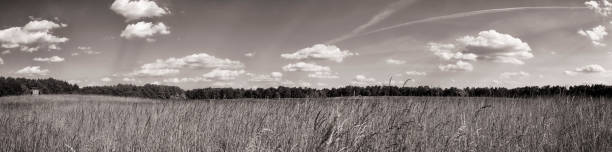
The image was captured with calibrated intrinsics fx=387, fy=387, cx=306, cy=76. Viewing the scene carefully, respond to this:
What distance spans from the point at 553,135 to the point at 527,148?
47.6 inches

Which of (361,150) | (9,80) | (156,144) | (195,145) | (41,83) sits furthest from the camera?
(41,83)

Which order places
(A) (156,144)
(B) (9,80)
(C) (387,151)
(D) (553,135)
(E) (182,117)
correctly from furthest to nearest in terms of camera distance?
(B) (9,80), (E) (182,117), (D) (553,135), (A) (156,144), (C) (387,151)

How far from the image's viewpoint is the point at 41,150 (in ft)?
17.9

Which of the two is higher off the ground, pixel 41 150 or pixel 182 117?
pixel 182 117

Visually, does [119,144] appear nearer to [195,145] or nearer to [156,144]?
[156,144]

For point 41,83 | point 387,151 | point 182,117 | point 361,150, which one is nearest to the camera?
point 361,150

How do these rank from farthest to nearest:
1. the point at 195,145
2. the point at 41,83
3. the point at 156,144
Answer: the point at 41,83, the point at 156,144, the point at 195,145

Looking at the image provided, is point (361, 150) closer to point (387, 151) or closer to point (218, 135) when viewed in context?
point (387, 151)

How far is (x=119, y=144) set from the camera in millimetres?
5406

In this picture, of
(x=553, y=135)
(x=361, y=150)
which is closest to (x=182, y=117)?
(x=361, y=150)

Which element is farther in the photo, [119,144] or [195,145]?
[119,144]

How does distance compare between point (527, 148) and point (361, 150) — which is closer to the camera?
point (361, 150)

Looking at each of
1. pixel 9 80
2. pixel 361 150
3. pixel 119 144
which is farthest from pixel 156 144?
pixel 9 80

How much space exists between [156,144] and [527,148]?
4.84 m
